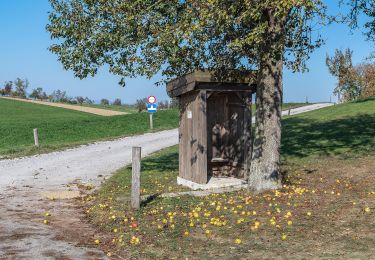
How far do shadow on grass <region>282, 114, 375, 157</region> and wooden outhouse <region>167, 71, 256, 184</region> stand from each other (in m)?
4.50

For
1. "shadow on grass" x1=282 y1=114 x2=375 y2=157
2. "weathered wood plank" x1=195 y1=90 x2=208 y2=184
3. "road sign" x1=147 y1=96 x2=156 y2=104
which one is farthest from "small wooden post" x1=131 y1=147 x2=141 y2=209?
"road sign" x1=147 y1=96 x2=156 y2=104

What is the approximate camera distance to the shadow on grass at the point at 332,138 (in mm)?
17328

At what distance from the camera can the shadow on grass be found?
17328 millimetres

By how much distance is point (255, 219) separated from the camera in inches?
336

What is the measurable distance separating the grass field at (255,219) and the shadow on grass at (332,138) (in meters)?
2.43

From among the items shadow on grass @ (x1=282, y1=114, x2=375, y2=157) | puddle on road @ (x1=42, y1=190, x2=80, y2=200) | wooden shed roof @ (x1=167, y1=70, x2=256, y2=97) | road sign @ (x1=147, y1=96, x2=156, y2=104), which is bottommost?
puddle on road @ (x1=42, y1=190, x2=80, y2=200)

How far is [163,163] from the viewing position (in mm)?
18812

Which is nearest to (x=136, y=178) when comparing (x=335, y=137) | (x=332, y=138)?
(x=332, y=138)

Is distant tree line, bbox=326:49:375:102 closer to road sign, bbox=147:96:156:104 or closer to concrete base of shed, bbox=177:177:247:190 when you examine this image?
road sign, bbox=147:96:156:104

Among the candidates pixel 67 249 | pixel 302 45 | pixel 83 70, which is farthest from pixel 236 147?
pixel 67 249

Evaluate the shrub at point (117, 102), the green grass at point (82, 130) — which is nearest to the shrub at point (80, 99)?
the shrub at point (117, 102)

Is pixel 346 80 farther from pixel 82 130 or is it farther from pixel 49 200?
pixel 49 200

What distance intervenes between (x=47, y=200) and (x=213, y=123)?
16.9ft

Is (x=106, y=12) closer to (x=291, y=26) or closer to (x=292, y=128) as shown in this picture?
(x=291, y=26)
